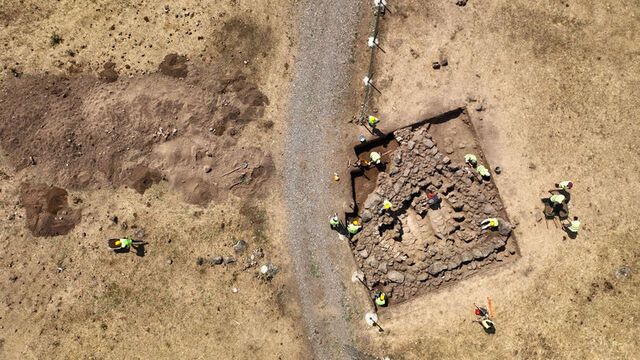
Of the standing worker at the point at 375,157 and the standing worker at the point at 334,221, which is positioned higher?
the standing worker at the point at 375,157

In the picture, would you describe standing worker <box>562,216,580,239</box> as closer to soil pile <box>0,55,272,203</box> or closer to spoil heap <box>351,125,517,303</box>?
spoil heap <box>351,125,517,303</box>

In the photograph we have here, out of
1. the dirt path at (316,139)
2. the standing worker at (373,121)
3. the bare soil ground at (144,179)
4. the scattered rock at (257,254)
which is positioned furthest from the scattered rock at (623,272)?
the scattered rock at (257,254)

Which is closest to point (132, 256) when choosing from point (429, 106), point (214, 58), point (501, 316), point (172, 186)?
point (172, 186)

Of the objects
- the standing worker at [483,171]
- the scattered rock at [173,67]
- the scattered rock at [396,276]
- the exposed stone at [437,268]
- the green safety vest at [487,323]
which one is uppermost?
the scattered rock at [173,67]

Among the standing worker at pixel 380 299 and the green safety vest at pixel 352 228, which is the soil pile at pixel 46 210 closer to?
the green safety vest at pixel 352 228

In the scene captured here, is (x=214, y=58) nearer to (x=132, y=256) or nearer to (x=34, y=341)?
(x=132, y=256)
